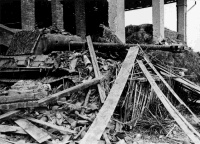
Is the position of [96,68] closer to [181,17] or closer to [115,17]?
[115,17]

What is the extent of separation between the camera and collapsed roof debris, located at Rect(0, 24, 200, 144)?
170 inches

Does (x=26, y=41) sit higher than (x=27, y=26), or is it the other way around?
(x=27, y=26)

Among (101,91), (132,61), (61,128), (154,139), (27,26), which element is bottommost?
(154,139)

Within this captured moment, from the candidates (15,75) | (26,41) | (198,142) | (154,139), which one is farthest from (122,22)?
(198,142)

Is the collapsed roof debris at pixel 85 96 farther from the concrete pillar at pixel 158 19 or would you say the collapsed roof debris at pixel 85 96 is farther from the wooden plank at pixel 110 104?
the concrete pillar at pixel 158 19

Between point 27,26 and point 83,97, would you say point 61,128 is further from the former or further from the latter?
point 27,26

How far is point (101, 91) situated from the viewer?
558 cm

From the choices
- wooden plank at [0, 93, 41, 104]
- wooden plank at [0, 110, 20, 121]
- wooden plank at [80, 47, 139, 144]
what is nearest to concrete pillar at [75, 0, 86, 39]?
wooden plank at [80, 47, 139, 144]

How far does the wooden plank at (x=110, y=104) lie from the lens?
3.86 m

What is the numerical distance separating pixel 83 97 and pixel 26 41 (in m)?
3.93

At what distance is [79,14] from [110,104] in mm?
10493

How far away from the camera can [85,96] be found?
18.7 ft

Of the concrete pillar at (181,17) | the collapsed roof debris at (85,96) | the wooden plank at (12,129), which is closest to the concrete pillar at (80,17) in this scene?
the collapsed roof debris at (85,96)

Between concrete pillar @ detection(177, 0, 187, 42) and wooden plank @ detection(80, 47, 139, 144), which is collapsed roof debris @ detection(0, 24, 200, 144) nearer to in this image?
wooden plank @ detection(80, 47, 139, 144)
